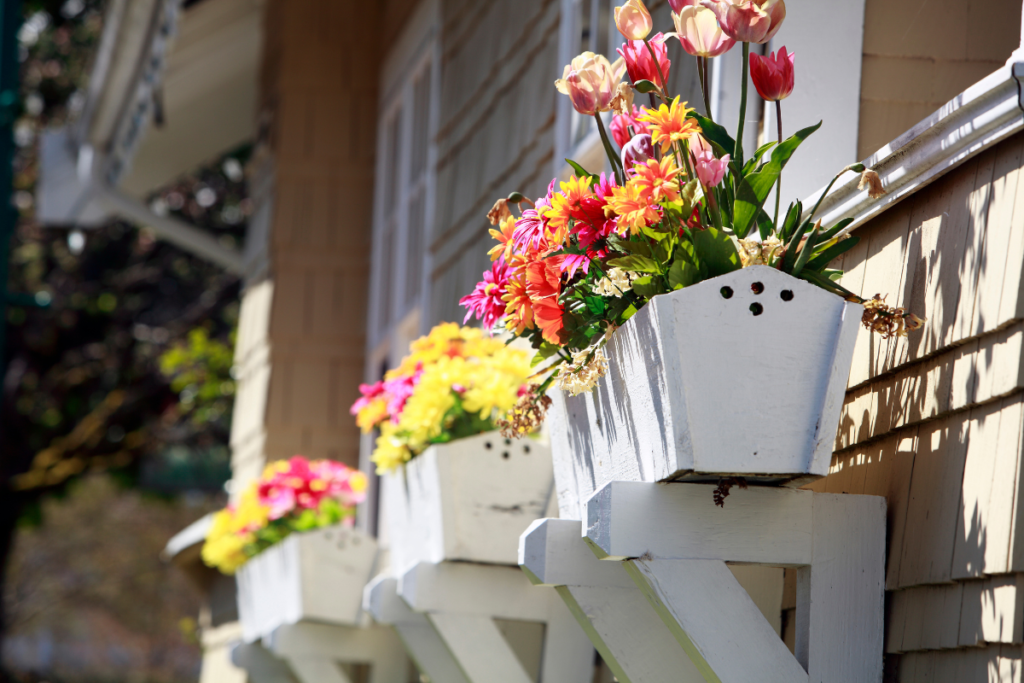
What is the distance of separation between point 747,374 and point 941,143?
1.26 ft

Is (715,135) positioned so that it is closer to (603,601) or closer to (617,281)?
(617,281)

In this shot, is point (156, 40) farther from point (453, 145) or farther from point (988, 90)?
point (988, 90)

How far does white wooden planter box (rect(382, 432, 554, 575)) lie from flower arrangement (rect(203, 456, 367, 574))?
1257 millimetres

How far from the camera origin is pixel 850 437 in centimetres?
181

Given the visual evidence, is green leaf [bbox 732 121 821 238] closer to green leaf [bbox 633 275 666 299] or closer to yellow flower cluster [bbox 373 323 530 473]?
green leaf [bbox 633 275 666 299]

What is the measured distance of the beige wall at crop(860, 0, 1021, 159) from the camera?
6.49 feet

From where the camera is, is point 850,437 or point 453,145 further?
point 453,145

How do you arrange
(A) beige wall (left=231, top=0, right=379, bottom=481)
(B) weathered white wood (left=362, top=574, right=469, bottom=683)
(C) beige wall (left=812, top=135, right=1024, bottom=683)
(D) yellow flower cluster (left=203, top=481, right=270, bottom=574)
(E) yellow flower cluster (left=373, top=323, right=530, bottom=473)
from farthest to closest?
1. (A) beige wall (left=231, top=0, right=379, bottom=481)
2. (D) yellow flower cluster (left=203, top=481, right=270, bottom=574)
3. (B) weathered white wood (left=362, top=574, right=469, bottom=683)
4. (E) yellow flower cluster (left=373, top=323, right=530, bottom=473)
5. (C) beige wall (left=812, top=135, right=1024, bottom=683)

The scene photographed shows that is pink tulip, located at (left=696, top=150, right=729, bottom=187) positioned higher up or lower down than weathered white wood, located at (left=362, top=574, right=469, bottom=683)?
higher up

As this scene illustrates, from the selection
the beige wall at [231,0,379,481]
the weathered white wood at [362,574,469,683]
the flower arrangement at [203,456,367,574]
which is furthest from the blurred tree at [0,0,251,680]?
the weathered white wood at [362,574,469,683]

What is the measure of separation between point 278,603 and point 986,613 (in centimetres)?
260

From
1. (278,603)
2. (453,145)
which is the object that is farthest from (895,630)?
(453,145)

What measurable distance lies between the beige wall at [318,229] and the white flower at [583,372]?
3844 mm

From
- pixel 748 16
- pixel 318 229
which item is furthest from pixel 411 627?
pixel 318 229
